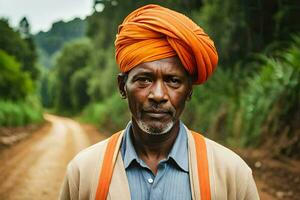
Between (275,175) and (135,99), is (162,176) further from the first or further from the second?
(275,175)

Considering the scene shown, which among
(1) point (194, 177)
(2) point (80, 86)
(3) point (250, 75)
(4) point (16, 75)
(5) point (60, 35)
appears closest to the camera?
(1) point (194, 177)

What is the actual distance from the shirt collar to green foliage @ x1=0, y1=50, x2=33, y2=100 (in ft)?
73.9

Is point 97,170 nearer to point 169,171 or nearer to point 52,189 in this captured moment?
point 169,171

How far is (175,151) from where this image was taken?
75.9 inches

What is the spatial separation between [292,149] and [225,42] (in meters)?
4.98

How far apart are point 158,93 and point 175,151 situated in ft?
0.87

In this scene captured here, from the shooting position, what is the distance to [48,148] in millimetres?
14055

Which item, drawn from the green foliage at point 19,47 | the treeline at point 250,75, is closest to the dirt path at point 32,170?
the treeline at point 250,75

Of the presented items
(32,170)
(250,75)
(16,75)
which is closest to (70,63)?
(16,75)

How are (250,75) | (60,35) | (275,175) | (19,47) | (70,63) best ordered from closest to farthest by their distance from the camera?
1. (275,175)
2. (250,75)
3. (19,47)
4. (70,63)
5. (60,35)

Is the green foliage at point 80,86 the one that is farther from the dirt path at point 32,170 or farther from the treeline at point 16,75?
the dirt path at point 32,170

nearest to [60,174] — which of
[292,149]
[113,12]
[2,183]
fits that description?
[2,183]

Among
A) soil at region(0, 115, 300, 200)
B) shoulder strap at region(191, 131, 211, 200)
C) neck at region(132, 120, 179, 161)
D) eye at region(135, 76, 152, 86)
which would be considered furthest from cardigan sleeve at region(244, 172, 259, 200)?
soil at region(0, 115, 300, 200)

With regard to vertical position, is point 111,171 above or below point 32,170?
above
